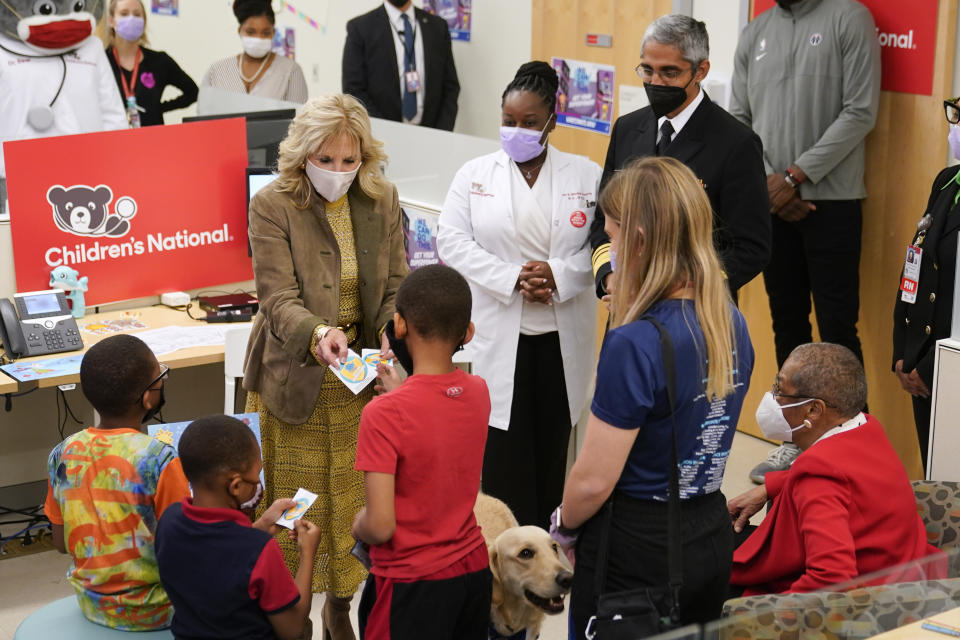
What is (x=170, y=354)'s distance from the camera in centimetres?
386

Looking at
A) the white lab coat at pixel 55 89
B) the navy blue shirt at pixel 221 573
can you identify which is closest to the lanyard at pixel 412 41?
the white lab coat at pixel 55 89

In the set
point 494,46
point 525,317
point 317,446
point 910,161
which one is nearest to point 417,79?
point 494,46

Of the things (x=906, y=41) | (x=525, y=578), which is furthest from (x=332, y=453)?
(x=906, y=41)

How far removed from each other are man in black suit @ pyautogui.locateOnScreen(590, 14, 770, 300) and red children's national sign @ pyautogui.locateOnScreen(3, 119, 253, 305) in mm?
1871

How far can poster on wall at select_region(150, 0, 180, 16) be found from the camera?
9797mm

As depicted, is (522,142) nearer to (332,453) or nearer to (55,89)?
(332,453)

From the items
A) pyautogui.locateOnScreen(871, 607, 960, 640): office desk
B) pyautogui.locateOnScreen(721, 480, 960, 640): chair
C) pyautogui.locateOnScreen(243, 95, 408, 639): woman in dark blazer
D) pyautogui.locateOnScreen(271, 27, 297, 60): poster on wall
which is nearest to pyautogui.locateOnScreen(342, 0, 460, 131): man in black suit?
pyautogui.locateOnScreen(271, 27, 297, 60): poster on wall

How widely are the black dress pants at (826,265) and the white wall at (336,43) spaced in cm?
263

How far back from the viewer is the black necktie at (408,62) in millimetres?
6863

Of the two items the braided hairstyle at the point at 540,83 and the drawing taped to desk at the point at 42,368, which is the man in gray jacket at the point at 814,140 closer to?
the braided hairstyle at the point at 540,83

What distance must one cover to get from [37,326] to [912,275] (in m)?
2.94

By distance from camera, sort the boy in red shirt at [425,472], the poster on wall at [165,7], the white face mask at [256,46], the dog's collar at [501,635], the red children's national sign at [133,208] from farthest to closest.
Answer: the poster on wall at [165,7]
the white face mask at [256,46]
the red children's national sign at [133,208]
the dog's collar at [501,635]
the boy in red shirt at [425,472]

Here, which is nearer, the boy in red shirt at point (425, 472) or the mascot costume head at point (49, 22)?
the boy in red shirt at point (425, 472)

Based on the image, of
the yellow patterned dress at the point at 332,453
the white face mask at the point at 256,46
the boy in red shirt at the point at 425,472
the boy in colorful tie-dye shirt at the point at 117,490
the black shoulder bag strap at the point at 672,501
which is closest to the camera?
the black shoulder bag strap at the point at 672,501
